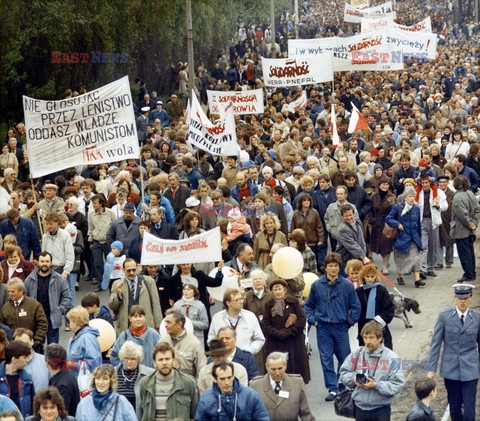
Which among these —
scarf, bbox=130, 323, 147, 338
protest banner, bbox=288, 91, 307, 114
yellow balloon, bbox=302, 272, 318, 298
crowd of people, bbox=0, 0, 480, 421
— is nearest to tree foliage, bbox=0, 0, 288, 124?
crowd of people, bbox=0, 0, 480, 421

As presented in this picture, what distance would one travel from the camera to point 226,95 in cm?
2575

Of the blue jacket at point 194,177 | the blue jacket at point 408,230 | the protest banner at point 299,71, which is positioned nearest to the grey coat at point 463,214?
the blue jacket at point 408,230

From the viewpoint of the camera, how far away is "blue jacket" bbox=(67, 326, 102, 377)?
1230 cm

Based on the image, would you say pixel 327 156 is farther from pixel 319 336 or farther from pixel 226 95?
pixel 319 336

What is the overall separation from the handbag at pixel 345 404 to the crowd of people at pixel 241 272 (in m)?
0.06

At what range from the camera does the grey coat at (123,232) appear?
17469 mm

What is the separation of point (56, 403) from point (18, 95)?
2266 centimetres

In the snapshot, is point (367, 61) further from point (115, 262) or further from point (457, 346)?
point (457, 346)

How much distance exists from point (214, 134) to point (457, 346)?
9.97 m

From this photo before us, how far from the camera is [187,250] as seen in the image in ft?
46.6

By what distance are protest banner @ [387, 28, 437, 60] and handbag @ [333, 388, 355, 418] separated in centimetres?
2293

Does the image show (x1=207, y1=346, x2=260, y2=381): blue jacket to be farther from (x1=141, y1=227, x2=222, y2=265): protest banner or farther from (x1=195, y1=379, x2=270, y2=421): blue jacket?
(x1=141, y1=227, x2=222, y2=265): protest banner

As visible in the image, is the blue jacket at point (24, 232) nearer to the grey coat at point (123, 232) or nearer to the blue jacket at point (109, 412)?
the grey coat at point (123, 232)

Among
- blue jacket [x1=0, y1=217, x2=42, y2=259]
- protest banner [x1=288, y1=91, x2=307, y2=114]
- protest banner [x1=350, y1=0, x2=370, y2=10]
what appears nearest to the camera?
blue jacket [x1=0, y1=217, x2=42, y2=259]
